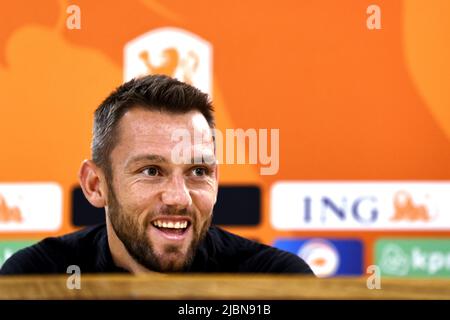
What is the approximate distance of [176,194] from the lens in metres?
1.37

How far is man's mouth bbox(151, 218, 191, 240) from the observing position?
139 cm

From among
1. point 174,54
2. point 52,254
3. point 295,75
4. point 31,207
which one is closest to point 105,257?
point 52,254

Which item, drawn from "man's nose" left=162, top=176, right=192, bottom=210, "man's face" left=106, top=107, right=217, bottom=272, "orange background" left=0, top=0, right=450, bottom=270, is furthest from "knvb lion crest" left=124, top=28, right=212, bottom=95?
"man's nose" left=162, top=176, right=192, bottom=210

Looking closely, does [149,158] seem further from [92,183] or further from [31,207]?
[31,207]

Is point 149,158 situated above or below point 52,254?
above

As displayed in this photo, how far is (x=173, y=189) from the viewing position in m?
1.38

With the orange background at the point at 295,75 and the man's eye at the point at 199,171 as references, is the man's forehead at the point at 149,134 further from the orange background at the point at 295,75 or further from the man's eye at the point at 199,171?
the orange background at the point at 295,75

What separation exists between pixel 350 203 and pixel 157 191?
47 centimetres

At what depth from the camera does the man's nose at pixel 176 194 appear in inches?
54.1

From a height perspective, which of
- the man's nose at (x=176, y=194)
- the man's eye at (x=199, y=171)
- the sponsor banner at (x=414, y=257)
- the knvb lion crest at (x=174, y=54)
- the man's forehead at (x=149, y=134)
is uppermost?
the knvb lion crest at (x=174, y=54)

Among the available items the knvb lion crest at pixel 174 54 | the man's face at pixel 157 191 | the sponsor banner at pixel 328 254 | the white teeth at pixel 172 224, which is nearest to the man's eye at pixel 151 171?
the man's face at pixel 157 191

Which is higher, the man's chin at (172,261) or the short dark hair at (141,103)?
the short dark hair at (141,103)

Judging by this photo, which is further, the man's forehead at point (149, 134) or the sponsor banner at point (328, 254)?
the sponsor banner at point (328, 254)
